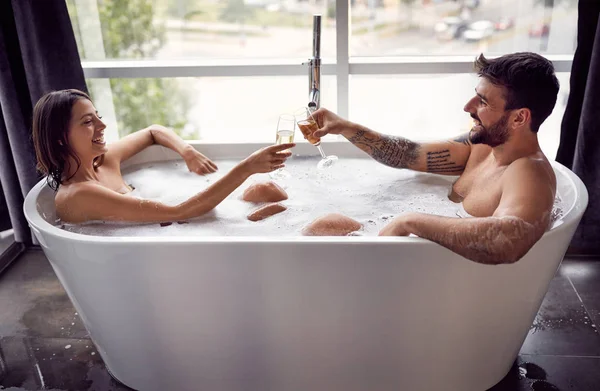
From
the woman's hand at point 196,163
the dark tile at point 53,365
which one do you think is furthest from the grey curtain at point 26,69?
the dark tile at point 53,365

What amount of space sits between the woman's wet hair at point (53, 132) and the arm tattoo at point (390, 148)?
1038 mm

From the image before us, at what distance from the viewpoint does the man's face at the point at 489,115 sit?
1.75 meters

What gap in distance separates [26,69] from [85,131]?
835 mm

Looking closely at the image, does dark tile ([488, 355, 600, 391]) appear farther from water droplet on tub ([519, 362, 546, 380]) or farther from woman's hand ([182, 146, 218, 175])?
woman's hand ([182, 146, 218, 175])

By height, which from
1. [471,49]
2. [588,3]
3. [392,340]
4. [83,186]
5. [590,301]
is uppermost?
[588,3]

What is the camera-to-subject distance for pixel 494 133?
179cm

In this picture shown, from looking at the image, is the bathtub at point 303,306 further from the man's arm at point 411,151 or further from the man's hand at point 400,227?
the man's arm at point 411,151

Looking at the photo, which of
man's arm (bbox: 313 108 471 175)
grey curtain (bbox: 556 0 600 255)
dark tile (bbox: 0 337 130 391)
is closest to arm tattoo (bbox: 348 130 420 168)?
man's arm (bbox: 313 108 471 175)

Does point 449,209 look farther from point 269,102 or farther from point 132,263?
point 269,102

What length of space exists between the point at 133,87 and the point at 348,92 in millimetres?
1350

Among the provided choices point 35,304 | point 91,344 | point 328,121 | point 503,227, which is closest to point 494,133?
point 503,227

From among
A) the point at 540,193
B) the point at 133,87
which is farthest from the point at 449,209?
the point at 133,87

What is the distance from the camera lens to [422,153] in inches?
90.0

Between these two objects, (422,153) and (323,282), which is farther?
(422,153)
